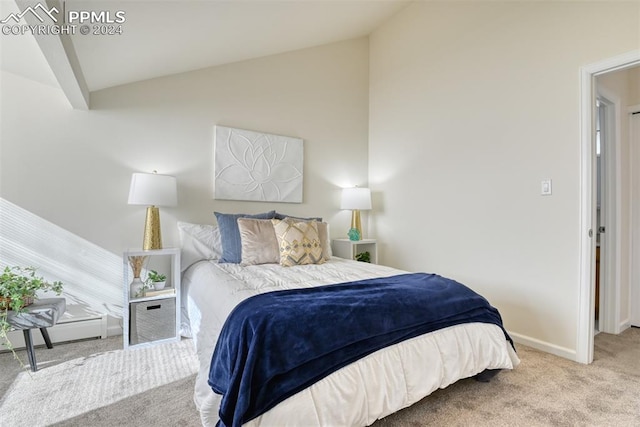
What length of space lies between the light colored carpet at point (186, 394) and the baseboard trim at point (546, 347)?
0.23 ft

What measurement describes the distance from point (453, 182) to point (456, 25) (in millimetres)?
1496

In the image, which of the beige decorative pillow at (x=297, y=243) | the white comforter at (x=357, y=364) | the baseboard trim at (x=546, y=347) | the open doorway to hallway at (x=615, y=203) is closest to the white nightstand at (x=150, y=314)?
the white comforter at (x=357, y=364)

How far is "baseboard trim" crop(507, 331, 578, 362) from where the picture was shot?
7.34 ft

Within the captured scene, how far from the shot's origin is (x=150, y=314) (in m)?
2.39

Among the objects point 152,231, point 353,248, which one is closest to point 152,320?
point 152,231

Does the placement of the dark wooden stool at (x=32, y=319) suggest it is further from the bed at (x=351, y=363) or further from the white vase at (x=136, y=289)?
the bed at (x=351, y=363)

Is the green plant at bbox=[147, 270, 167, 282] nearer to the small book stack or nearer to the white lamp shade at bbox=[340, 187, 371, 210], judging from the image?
the small book stack

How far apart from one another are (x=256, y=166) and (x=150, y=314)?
1643mm

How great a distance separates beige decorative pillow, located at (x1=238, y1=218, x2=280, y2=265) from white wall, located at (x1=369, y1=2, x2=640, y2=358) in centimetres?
162

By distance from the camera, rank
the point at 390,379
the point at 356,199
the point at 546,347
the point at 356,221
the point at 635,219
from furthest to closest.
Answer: the point at 356,221
the point at 356,199
the point at 635,219
the point at 546,347
the point at 390,379

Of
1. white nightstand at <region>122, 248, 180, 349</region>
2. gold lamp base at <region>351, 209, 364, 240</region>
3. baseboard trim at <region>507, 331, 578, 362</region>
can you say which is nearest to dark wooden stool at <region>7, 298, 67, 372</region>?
white nightstand at <region>122, 248, 180, 349</region>

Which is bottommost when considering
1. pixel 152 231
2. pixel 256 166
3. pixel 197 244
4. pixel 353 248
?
pixel 353 248

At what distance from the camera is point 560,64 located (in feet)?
7.55

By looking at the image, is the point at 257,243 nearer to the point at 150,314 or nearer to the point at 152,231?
the point at 152,231
